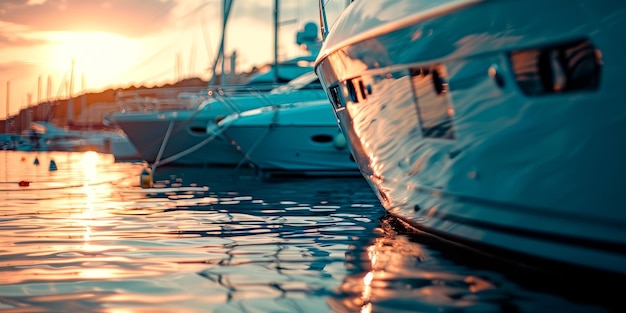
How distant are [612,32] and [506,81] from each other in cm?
71

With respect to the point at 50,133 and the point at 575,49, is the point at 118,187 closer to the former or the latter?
the point at 575,49

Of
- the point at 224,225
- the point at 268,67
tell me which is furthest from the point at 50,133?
the point at 224,225

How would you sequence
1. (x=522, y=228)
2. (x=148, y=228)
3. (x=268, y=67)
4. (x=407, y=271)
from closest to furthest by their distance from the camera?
1. (x=522, y=228)
2. (x=407, y=271)
3. (x=148, y=228)
4. (x=268, y=67)

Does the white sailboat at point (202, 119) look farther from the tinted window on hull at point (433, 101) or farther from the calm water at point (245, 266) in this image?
the tinted window on hull at point (433, 101)

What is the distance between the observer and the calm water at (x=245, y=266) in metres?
3.93

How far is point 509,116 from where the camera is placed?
13.7ft

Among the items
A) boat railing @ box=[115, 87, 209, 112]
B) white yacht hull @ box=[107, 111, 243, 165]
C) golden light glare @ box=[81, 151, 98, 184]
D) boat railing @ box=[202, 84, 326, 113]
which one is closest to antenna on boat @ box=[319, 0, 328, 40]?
golden light glare @ box=[81, 151, 98, 184]

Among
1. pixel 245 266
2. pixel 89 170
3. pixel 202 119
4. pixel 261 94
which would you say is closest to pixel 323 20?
pixel 245 266

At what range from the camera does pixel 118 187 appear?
13.4 metres

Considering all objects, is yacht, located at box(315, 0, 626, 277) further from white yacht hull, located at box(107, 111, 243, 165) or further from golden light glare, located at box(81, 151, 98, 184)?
white yacht hull, located at box(107, 111, 243, 165)

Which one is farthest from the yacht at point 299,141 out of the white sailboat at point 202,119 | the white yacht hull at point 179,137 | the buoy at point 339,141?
the white yacht hull at point 179,137

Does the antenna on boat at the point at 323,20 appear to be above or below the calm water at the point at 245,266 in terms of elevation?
above

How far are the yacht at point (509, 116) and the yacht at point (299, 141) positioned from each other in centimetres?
963

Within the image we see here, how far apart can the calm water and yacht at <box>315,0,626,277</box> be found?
300 millimetres
